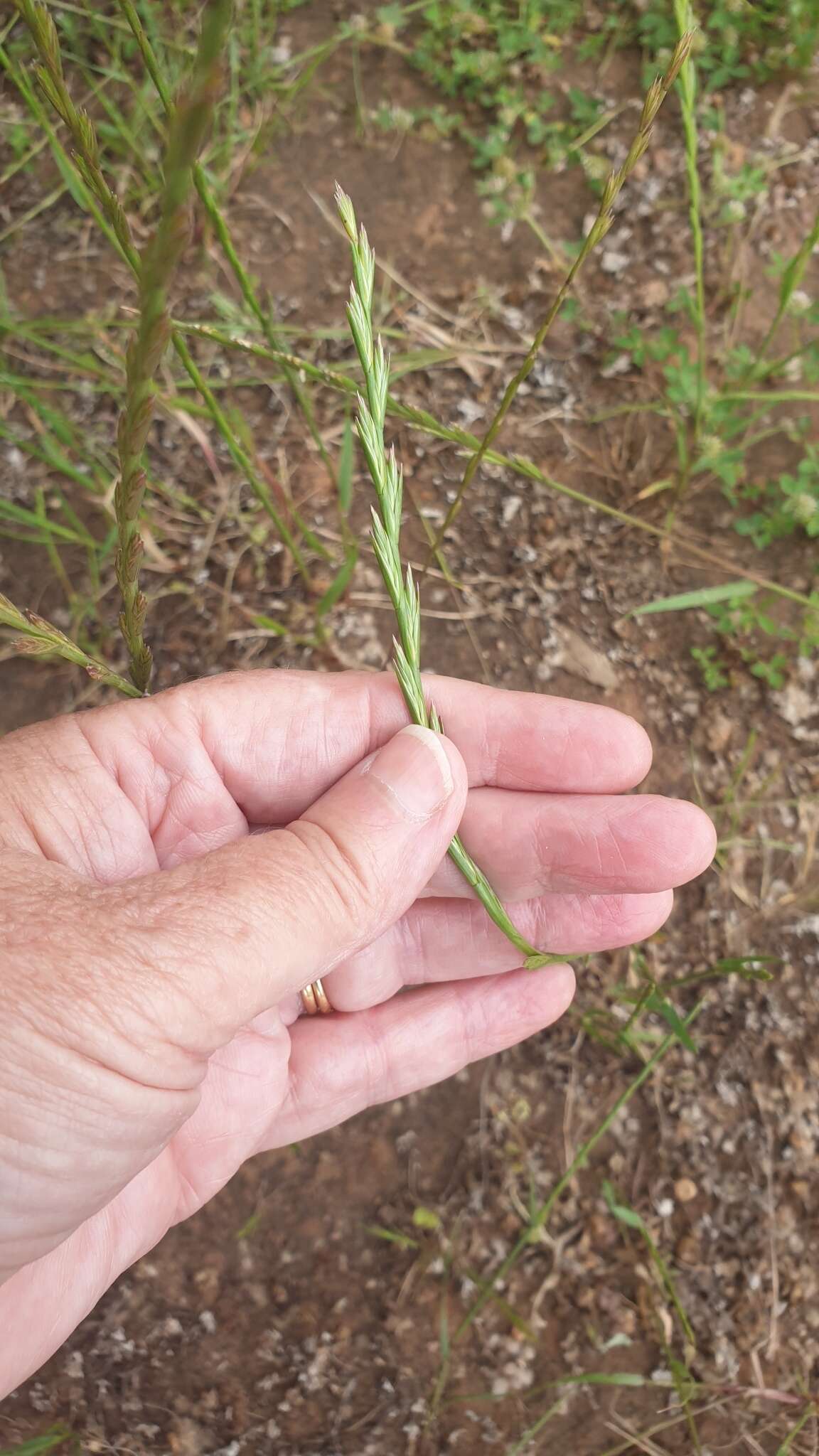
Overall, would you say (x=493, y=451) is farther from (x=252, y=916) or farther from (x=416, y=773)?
(x=252, y=916)

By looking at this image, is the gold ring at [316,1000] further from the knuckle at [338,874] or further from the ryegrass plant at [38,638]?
the ryegrass plant at [38,638]

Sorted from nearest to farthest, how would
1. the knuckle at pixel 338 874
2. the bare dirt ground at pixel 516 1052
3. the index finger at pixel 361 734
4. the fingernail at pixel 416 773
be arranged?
the knuckle at pixel 338 874 < the fingernail at pixel 416 773 < the index finger at pixel 361 734 < the bare dirt ground at pixel 516 1052

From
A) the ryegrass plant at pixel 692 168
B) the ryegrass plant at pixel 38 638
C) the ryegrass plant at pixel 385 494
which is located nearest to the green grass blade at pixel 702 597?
the ryegrass plant at pixel 692 168

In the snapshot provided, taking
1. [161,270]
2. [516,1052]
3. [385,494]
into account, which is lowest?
[516,1052]

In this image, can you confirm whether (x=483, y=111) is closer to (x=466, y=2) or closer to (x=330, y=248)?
(x=466, y=2)

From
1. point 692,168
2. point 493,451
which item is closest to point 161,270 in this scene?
point 493,451

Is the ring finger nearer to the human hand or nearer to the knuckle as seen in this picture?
the human hand
